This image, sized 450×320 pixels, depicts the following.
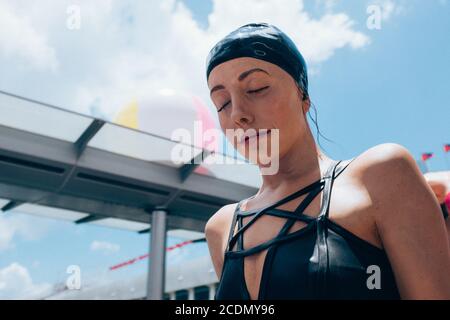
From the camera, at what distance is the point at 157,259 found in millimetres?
8969

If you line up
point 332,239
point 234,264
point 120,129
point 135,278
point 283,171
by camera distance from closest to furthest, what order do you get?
point 332,239
point 234,264
point 283,171
point 120,129
point 135,278

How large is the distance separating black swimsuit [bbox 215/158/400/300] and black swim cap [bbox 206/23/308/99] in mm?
451

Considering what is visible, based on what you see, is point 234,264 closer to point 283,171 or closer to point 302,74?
point 283,171

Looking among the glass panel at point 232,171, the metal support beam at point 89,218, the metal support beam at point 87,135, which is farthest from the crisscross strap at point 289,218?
the metal support beam at point 89,218

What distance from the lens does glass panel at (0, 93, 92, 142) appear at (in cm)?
698

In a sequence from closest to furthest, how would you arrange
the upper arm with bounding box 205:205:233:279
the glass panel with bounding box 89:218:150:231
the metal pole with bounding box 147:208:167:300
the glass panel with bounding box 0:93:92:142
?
the upper arm with bounding box 205:205:233:279 → the glass panel with bounding box 0:93:92:142 → the metal pole with bounding box 147:208:167:300 → the glass panel with bounding box 89:218:150:231

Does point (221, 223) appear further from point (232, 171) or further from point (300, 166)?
point (232, 171)

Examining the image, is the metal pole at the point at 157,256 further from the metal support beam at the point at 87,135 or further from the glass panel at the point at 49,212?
the metal support beam at the point at 87,135

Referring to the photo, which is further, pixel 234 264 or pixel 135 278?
pixel 135 278

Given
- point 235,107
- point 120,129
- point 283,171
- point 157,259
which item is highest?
point 120,129

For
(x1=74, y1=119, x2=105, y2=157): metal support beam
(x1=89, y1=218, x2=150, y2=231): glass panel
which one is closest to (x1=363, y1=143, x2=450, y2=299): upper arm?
(x1=74, y1=119, x2=105, y2=157): metal support beam

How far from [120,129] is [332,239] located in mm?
7120

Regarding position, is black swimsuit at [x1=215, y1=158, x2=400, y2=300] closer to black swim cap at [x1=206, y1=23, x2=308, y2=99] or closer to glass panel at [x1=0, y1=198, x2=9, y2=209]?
black swim cap at [x1=206, y1=23, x2=308, y2=99]
